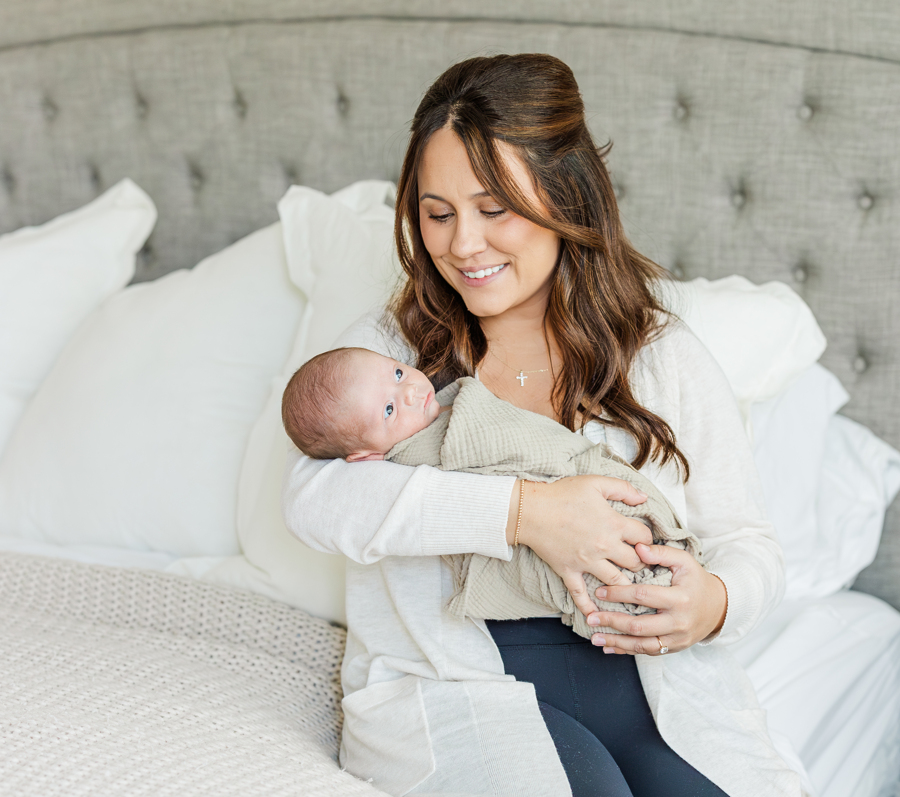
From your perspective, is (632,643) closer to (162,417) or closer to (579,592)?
(579,592)

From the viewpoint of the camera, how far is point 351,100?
213 cm

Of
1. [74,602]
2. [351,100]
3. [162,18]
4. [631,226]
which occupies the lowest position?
[74,602]

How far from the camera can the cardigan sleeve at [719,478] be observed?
1306 millimetres

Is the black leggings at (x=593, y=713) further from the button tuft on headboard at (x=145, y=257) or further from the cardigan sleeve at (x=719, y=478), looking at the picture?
the button tuft on headboard at (x=145, y=257)

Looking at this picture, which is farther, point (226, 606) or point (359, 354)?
point (226, 606)

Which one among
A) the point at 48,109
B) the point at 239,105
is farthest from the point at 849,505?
the point at 48,109

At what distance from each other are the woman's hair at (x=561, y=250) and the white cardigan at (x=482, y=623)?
49 millimetres

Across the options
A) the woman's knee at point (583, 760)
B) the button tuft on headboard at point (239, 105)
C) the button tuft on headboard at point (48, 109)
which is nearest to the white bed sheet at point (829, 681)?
the woman's knee at point (583, 760)

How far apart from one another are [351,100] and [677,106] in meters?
0.81

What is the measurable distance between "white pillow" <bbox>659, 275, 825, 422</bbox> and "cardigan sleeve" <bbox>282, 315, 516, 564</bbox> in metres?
0.72

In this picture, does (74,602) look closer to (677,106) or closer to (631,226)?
(631,226)

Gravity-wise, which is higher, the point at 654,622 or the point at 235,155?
the point at 235,155

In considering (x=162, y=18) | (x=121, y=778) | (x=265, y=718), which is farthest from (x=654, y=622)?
(x=162, y=18)

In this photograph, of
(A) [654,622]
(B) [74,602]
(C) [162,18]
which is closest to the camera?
(A) [654,622]
